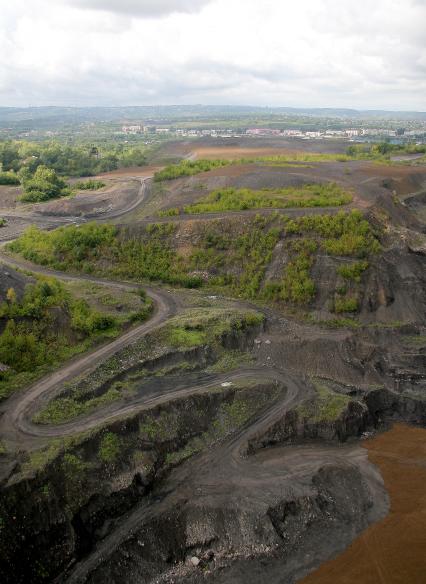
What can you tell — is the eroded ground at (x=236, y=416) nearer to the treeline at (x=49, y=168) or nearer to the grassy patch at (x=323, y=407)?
the grassy patch at (x=323, y=407)

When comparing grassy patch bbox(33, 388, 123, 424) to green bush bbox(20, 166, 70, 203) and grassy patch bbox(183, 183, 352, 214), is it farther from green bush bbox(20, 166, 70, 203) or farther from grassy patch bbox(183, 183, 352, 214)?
green bush bbox(20, 166, 70, 203)

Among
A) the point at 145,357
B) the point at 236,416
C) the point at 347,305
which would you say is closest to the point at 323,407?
the point at 236,416

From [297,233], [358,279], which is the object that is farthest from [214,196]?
[358,279]

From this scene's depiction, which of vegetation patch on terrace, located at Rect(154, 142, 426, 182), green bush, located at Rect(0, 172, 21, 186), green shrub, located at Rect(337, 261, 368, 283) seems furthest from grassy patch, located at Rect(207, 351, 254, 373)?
green bush, located at Rect(0, 172, 21, 186)

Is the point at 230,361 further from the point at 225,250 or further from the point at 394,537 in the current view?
the point at 225,250

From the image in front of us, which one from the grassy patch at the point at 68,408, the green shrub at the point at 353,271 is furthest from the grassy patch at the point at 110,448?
the green shrub at the point at 353,271

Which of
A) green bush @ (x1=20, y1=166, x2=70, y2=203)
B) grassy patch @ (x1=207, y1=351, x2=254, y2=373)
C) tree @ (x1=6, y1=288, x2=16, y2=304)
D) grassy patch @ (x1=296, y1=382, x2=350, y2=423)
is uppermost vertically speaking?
green bush @ (x1=20, y1=166, x2=70, y2=203)

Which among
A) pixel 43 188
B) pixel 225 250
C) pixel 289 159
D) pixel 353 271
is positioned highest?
pixel 289 159

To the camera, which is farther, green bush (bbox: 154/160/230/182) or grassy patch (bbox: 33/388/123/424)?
green bush (bbox: 154/160/230/182)

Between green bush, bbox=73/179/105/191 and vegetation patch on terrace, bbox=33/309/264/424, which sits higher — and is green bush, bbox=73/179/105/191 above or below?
above

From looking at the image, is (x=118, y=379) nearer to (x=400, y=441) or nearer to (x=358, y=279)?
(x=400, y=441)
